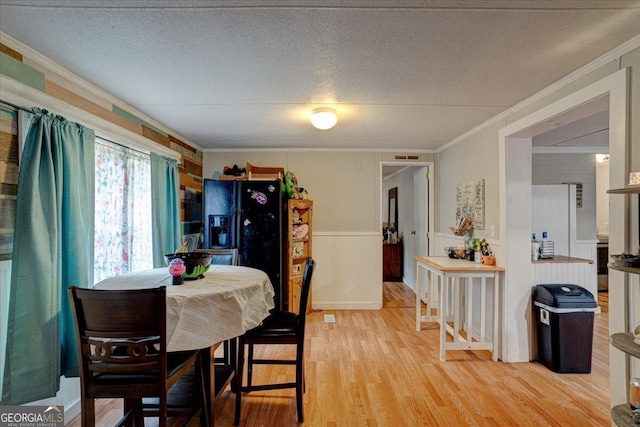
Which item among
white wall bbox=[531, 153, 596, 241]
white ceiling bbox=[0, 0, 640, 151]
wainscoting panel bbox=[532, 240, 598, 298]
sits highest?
white ceiling bbox=[0, 0, 640, 151]

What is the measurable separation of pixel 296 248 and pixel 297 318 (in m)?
1.87

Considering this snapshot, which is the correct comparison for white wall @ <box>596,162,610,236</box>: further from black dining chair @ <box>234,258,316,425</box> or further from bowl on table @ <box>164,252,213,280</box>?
bowl on table @ <box>164,252,213,280</box>

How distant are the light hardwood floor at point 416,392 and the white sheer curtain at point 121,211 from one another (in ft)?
3.46

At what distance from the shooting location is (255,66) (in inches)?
75.0

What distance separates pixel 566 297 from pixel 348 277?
2412 millimetres

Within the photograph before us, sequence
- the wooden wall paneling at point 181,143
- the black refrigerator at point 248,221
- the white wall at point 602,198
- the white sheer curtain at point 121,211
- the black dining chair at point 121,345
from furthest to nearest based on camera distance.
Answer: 1. the white wall at point 602,198
2. the black refrigerator at point 248,221
3. the wooden wall paneling at point 181,143
4. the white sheer curtain at point 121,211
5. the black dining chair at point 121,345

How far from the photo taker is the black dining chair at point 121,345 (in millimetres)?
1284

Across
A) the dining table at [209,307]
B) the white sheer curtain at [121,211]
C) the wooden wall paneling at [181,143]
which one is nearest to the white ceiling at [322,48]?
the white sheer curtain at [121,211]

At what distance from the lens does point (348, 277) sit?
14.0ft

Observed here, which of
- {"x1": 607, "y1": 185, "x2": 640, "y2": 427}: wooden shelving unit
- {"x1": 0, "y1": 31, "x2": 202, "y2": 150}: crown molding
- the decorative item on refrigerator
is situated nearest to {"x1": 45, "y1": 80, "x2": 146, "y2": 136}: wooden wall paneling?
{"x1": 0, "y1": 31, "x2": 202, "y2": 150}: crown molding

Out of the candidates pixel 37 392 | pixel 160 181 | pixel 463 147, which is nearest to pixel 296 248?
pixel 160 181

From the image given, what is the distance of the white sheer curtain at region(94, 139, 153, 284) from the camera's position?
236 cm

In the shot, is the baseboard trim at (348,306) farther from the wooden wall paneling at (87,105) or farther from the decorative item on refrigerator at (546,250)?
the wooden wall paneling at (87,105)

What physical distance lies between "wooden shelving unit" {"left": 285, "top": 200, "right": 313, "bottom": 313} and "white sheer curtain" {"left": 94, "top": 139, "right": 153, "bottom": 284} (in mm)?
1547
